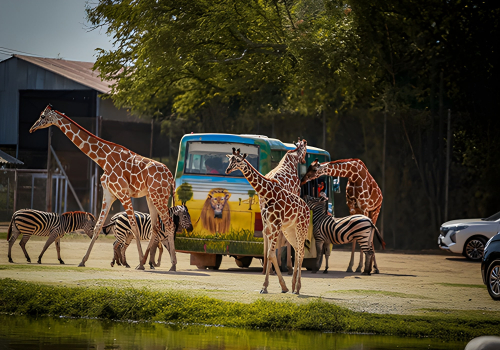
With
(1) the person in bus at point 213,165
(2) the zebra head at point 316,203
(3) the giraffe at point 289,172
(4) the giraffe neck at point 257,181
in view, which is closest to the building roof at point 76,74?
(1) the person in bus at point 213,165

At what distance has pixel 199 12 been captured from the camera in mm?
26531

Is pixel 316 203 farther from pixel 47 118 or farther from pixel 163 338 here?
pixel 163 338

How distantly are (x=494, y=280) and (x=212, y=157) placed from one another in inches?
254

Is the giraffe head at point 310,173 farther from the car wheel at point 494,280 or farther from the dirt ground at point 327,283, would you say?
the car wheel at point 494,280

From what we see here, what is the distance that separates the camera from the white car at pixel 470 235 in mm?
20203

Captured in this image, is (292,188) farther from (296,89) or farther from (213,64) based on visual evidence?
(213,64)

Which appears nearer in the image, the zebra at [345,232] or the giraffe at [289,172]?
the giraffe at [289,172]

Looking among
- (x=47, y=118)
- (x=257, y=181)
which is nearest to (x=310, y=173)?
(x=257, y=181)

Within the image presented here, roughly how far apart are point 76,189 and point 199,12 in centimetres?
782

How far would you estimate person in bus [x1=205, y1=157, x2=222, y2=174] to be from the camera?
50.8ft

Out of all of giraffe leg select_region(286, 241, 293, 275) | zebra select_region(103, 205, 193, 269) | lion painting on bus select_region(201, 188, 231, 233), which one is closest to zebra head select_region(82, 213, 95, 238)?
zebra select_region(103, 205, 193, 269)

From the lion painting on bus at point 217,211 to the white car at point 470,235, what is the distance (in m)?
8.45

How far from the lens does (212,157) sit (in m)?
15.6

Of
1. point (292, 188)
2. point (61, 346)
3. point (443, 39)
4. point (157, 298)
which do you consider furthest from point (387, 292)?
point (443, 39)
